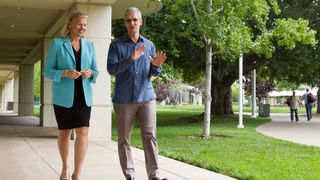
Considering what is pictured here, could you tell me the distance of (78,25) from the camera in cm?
556

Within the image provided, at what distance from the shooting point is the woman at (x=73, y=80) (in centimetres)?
550

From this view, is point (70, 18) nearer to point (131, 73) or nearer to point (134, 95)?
point (131, 73)

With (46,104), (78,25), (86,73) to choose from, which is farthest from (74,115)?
(46,104)

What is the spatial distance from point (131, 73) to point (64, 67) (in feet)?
2.42

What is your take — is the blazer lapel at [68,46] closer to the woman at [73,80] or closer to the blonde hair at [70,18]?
the woman at [73,80]

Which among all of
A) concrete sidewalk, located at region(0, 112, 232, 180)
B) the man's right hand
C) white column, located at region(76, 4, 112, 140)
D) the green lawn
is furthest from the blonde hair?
white column, located at region(76, 4, 112, 140)

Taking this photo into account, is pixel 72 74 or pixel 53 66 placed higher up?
pixel 53 66

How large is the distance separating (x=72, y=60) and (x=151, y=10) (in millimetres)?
10725

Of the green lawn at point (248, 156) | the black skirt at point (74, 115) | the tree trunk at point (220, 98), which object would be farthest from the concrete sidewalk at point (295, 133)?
the black skirt at point (74, 115)

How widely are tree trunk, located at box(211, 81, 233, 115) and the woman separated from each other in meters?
23.3

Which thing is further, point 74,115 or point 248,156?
point 248,156

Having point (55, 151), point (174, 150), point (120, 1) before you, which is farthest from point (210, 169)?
point (120, 1)

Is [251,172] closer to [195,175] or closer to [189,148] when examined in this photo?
[195,175]

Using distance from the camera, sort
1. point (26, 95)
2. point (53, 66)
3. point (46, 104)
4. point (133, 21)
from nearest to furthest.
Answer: point (133, 21)
point (53, 66)
point (46, 104)
point (26, 95)
